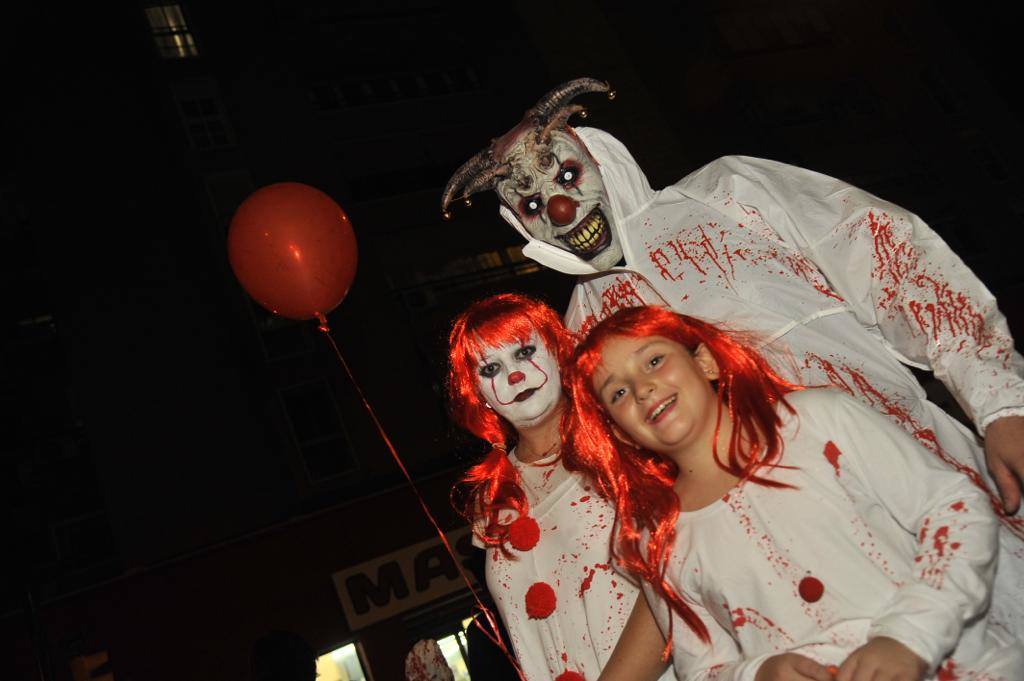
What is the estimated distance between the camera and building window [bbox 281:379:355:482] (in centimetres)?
1022

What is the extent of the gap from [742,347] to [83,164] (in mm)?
11615

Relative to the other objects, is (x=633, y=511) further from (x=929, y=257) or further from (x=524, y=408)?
(x=929, y=257)

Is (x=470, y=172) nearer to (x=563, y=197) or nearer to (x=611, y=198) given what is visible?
(x=563, y=197)

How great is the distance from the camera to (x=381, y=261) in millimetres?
12039

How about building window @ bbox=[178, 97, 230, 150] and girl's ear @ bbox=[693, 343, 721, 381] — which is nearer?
girl's ear @ bbox=[693, 343, 721, 381]

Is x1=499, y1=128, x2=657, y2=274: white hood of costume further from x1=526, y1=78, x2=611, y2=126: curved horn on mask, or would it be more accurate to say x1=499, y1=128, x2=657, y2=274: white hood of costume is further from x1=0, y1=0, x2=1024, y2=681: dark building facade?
x1=0, y1=0, x2=1024, y2=681: dark building facade

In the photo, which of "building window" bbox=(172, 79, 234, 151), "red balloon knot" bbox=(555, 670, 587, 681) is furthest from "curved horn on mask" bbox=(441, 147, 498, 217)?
"building window" bbox=(172, 79, 234, 151)

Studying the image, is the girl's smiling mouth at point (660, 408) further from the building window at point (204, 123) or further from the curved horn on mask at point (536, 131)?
the building window at point (204, 123)

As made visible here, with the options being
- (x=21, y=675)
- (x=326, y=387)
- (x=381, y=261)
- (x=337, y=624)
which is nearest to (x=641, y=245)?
(x=337, y=624)

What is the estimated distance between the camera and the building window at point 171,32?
39.9 ft

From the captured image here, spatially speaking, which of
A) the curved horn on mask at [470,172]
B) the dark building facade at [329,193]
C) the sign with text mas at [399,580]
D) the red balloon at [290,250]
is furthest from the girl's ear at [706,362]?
the sign with text mas at [399,580]

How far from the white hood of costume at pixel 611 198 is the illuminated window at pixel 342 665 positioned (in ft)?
22.8

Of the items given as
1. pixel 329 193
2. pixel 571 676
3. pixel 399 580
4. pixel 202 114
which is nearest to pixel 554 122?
pixel 571 676

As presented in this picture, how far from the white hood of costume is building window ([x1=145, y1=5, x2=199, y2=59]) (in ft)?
37.7
